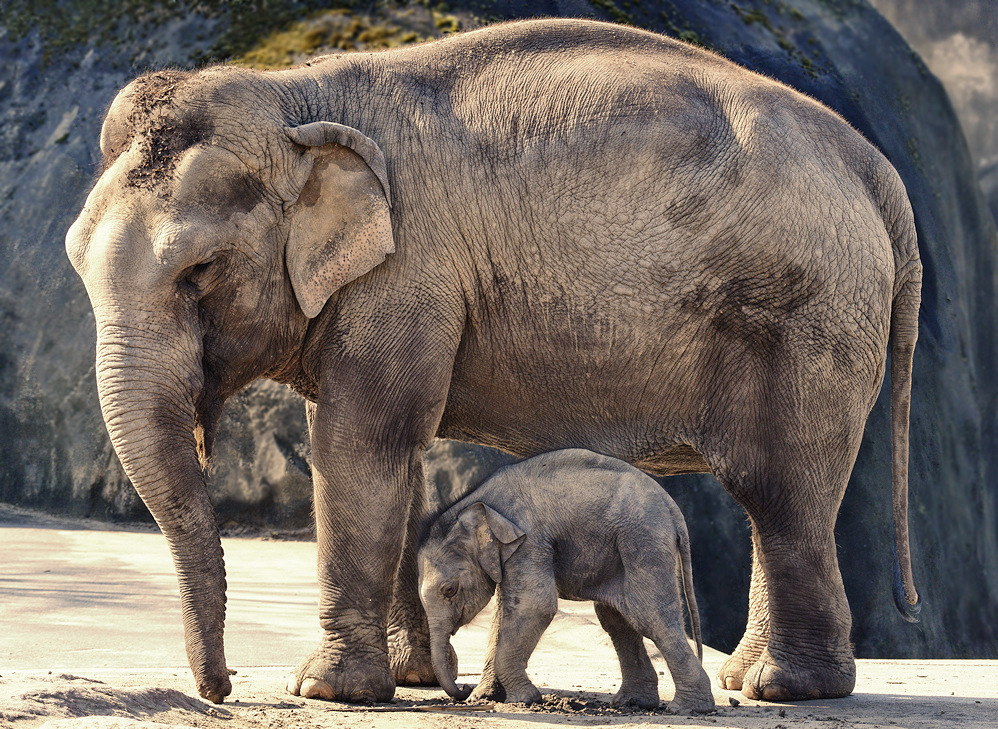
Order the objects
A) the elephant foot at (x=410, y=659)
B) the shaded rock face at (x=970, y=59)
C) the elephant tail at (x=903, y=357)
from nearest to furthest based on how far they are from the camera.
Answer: the elephant foot at (x=410, y=659) < the elephant tail at (x=903, y=357) < the shaded rock face at (x=970, y=59)

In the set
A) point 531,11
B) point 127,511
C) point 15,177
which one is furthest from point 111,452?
point 531,11

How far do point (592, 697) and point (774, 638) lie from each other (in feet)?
3.38

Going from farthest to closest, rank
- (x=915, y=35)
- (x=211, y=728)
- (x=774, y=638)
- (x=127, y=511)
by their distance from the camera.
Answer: (x=915, y=35) → (x=127, y=511) → (x=774, y=638) → (x=211, y=728)

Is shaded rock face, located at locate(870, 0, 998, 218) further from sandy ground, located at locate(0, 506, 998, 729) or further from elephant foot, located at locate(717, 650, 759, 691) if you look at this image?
elephant foot, located at locate(717, 650, 759, 691)

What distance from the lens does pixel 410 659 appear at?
5.86 m

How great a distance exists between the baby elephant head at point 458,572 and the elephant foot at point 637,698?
671mm

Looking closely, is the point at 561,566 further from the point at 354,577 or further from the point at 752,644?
the point at 752,644

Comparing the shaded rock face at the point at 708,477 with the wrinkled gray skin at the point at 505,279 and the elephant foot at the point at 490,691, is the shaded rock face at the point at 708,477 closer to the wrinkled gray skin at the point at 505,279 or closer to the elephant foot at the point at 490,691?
the wrinkled gray skin at the point at 505,279

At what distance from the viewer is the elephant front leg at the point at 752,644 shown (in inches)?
236

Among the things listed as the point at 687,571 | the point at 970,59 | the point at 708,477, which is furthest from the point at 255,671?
the point at 970,59

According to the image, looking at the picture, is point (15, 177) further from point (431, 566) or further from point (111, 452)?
point (431, 566)

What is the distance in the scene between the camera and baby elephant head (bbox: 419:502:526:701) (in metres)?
4.79

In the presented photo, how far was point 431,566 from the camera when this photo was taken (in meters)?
4.91

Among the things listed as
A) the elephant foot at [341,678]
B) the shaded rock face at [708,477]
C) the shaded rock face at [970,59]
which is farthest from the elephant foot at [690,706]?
the shaded rock face at [970,59]
